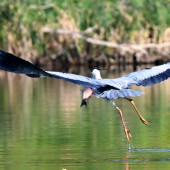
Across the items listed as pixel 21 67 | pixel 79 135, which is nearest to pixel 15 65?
pixel 21 67

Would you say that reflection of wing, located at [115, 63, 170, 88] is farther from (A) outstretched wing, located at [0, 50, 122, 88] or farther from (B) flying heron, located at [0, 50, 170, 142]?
(A) outstretched wing, located at [0, 50, 122, 88]

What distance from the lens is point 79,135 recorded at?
7855 millimetres

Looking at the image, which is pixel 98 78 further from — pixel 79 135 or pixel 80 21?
pixel 80 21

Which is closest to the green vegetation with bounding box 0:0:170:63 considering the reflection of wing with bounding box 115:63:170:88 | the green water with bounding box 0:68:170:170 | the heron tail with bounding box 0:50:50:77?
the green water with bounding box 0:68:170:170

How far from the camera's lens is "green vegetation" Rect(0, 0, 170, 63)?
73.9ft

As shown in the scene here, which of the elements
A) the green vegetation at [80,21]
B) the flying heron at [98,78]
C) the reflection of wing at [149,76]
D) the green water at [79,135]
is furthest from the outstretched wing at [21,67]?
the green vegetation at [80,21]

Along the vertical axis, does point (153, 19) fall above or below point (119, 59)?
above

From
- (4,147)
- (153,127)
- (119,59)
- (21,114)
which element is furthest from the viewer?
(119,59)

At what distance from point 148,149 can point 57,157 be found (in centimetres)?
114

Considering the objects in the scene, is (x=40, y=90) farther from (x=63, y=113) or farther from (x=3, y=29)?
(x=3, y=29)

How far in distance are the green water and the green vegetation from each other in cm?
1010

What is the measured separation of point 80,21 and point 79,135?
15899 millimetres

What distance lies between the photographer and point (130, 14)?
24156 mm

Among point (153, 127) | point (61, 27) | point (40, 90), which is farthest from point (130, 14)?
point (153, 127)
